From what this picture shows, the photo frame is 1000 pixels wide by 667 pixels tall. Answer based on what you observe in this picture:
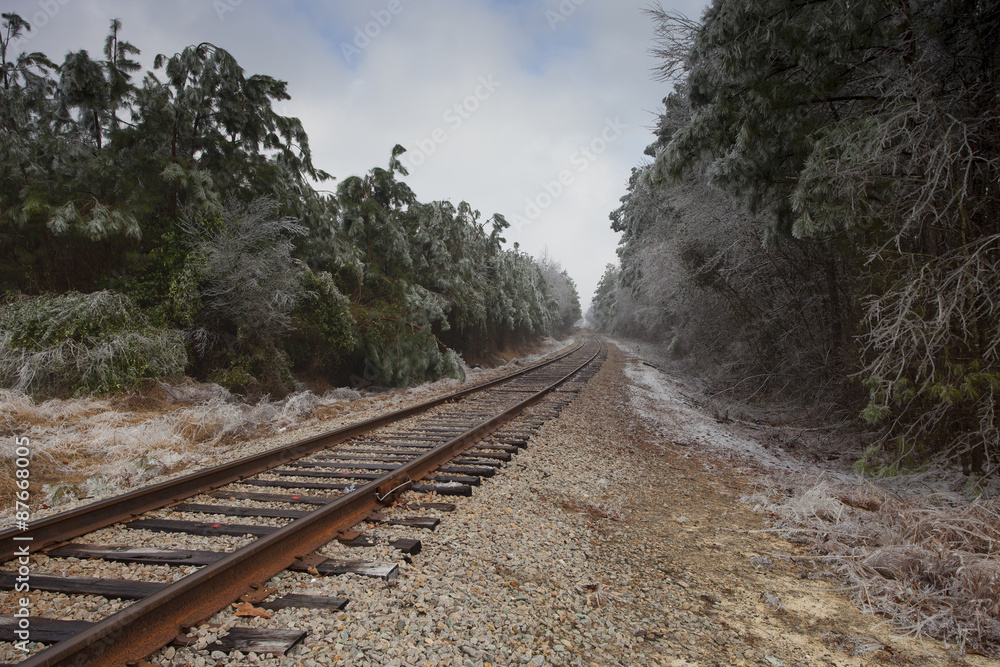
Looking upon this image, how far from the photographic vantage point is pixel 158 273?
971 cm

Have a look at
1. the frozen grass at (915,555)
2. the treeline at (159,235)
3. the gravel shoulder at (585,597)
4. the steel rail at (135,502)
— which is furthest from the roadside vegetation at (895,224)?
the treeline at (159,235)

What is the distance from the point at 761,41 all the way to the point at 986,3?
1.91 m

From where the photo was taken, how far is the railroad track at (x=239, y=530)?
7.66 feet

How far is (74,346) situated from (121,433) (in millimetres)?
2536

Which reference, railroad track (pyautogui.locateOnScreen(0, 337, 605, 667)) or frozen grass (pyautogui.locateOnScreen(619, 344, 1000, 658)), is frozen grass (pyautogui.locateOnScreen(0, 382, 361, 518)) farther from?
frozen grass (pyautogui.locateOnScreen(619, 344, 1000, 658))

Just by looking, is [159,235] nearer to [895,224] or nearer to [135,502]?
[135,502]

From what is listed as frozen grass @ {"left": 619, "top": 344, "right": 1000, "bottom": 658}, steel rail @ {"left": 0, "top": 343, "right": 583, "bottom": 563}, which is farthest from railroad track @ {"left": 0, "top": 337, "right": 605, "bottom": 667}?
frozen grass @ {"left": 619, "top": 344, "right": 1000, "bottom": 658}

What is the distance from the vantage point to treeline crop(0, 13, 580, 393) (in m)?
8.23

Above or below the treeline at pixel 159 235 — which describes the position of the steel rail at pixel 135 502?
below

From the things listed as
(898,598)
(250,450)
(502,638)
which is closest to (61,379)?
(250,450)

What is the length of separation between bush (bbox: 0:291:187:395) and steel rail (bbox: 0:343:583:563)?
14.2ft

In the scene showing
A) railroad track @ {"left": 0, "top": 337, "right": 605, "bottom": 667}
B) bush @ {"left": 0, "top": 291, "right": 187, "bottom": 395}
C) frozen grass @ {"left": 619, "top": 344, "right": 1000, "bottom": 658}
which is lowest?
frozen grass @ {"left": 619, "top": 344, "right": 1000, "bottom": 658}

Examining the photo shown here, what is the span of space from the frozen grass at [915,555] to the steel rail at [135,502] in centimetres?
522

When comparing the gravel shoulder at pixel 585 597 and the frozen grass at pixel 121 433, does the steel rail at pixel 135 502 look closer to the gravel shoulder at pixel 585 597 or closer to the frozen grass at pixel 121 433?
the frozen grass at pixel 121 433
